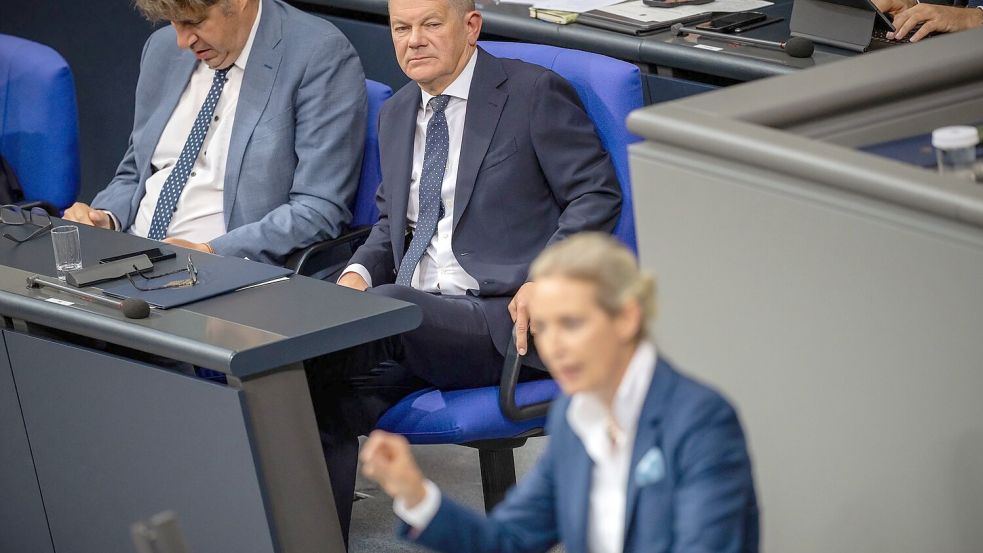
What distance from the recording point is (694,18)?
350 centimetres

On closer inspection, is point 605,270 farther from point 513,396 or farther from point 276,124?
point 276,124

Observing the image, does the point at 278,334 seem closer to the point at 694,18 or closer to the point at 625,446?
the point at 625,446

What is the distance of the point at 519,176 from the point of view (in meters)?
2.80

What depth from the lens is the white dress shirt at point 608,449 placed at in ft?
3.84

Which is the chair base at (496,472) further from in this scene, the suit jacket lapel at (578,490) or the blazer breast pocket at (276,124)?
the suit jacket lapel at (578,490)

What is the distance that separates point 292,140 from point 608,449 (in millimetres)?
Result: 2101

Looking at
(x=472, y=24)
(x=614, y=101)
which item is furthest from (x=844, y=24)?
(x=472, y=24)

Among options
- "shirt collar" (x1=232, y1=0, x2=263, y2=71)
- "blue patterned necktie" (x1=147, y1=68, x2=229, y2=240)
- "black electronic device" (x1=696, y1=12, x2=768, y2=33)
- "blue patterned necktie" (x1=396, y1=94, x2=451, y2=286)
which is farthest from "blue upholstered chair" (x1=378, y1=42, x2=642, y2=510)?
"blue patterned necktie" (x1=147, y1=68, x2=229, y2=240)

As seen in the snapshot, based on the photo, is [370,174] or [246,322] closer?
[246,322]

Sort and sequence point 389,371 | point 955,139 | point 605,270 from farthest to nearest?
point 389,371, point 955,139, point 605,270

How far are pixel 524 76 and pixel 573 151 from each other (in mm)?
204

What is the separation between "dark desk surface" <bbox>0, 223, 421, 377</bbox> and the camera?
7.11 feet

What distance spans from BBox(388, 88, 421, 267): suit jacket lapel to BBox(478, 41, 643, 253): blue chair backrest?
13.6 inches

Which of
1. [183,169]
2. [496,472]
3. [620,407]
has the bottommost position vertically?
[496,472]
